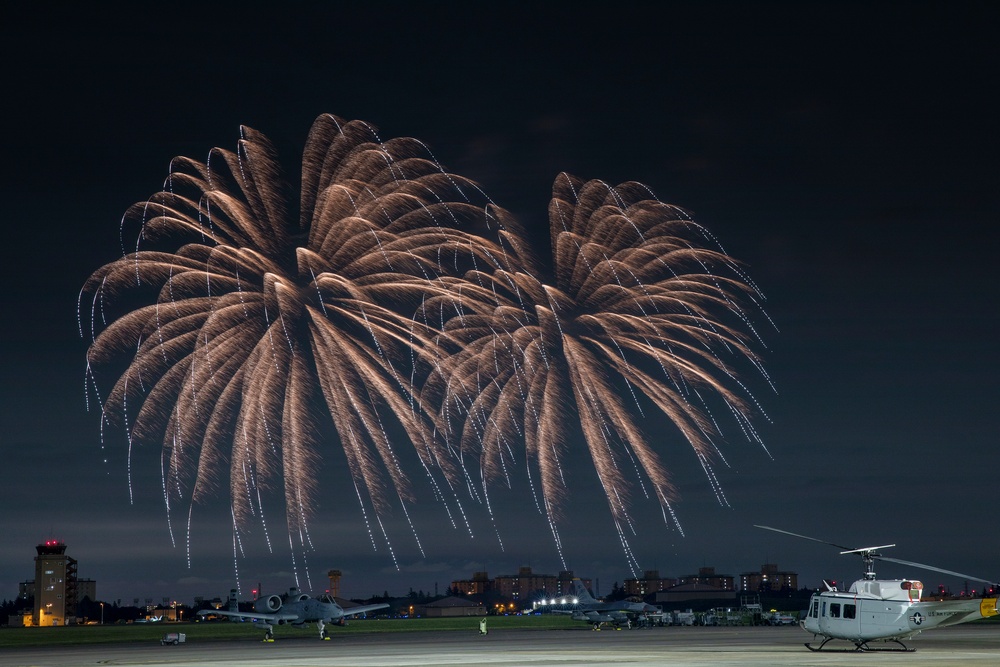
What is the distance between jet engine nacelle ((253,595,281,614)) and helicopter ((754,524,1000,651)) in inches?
1690

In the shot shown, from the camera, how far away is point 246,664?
129 feet

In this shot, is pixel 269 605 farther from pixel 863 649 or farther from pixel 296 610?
pixel 863 649

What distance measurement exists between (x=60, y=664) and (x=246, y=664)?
9517 mm

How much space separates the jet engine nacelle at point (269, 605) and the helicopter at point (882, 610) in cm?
4293

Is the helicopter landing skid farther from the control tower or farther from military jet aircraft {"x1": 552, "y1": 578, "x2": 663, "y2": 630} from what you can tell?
the control tower

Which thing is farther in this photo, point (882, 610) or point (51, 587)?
point (51, 587)

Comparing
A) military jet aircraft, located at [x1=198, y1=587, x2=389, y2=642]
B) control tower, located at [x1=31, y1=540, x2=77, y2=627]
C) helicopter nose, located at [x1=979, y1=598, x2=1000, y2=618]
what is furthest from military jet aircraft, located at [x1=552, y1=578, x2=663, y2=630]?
control tower, located at [x1=31, y1=540, x2=77, y2=627]

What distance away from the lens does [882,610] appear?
142 feet

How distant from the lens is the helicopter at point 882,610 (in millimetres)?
42594

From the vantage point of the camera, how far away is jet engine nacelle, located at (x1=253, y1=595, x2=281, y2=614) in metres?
75.8

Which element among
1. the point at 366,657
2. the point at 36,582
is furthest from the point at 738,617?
the point at 36,582

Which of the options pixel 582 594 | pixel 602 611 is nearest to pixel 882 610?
pixel 602 611

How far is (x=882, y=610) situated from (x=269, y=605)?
46642mm

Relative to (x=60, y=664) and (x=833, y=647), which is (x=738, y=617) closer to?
(x=833, y=647)
